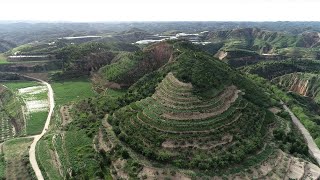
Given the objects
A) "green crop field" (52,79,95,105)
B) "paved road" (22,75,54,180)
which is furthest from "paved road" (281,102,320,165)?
"green crop field" (52,79,95,105)

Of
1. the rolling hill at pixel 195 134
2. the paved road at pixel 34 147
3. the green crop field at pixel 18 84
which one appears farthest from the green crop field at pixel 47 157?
the green crop field at pixel 18 84

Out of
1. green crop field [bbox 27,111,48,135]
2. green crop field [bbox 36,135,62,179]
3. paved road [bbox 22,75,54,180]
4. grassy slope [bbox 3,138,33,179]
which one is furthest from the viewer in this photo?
green crop field [bbox 27,111,48,135]

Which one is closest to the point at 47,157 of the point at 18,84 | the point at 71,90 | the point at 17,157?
the point at 17,157

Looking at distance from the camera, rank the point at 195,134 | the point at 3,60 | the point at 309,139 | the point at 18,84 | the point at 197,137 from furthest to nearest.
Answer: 1. the point at 3,60
2. the point at 18,84
3. the point at 309,139
4. the point at 195,134
5. the point at 197,137

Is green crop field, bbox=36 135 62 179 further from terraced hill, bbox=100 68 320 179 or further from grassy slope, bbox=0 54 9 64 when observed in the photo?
grassy slope, bbox=0 54 9 64

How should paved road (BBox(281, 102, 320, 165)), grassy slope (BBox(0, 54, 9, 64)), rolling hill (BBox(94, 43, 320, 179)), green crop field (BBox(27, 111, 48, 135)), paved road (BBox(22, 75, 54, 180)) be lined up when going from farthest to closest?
grassy slope (BBox(0, 54, 9, 64)) → green crop field (BBox(27, 111, 48, 135)) → paved road (BBox(281, 102, 320, 165)) → paved road (BBox(22, 75, 54, 180)) → rolling hill (BBox(94, 43, 320, 179))

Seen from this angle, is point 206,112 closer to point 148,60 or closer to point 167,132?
point 167,132

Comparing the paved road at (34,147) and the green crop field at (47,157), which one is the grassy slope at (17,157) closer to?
the paved road at (34,147)

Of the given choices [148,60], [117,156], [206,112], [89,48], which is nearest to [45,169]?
[117,156]

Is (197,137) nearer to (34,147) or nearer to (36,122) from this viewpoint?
(34,147)

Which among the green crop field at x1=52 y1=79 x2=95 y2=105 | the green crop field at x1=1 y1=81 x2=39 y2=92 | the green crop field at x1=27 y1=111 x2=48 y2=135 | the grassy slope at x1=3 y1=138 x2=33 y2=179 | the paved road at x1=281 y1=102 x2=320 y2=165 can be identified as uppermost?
the grassy slope at x1=3 y1=138 x2=33 y2=179
